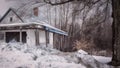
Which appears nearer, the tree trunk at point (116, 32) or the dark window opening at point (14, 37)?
the tree trunk at point (116, 32)

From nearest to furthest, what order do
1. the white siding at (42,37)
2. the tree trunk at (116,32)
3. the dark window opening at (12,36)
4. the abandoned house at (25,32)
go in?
the tree trunk at (116,32), the abandoned house at (25,32), the dark window opening at (12,36), the white siding at (42,37)

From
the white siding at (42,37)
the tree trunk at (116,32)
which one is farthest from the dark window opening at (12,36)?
the tree trunk at (116,32)

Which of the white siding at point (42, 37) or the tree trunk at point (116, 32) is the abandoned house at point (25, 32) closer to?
the white siding at point (42, 37)

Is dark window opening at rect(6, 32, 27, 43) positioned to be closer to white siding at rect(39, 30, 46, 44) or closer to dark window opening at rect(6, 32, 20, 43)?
dark window opening at rect(6, 32, 20, 43)

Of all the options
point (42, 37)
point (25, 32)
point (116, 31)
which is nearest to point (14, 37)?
point (25, 32)

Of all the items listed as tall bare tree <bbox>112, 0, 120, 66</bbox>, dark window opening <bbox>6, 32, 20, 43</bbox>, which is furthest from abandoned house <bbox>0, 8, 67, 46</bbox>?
tall bare tree <bbox>112, 0, 120, 66</bbox>

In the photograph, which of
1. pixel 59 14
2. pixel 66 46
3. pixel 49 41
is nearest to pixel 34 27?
pixel 49 41

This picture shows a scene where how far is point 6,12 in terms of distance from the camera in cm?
2133

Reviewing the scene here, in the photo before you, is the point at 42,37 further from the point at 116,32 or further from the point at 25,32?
the point at 116,32

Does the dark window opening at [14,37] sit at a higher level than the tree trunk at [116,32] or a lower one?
lower

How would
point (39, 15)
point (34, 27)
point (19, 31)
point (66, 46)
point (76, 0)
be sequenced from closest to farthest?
point (76, 0) → point (34, 27) → point (19, 31) → point (39, 15) → point (66, 46)

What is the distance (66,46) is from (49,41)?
551 inches

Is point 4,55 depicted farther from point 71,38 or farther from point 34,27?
point 71,38

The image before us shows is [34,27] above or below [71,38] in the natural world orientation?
above
